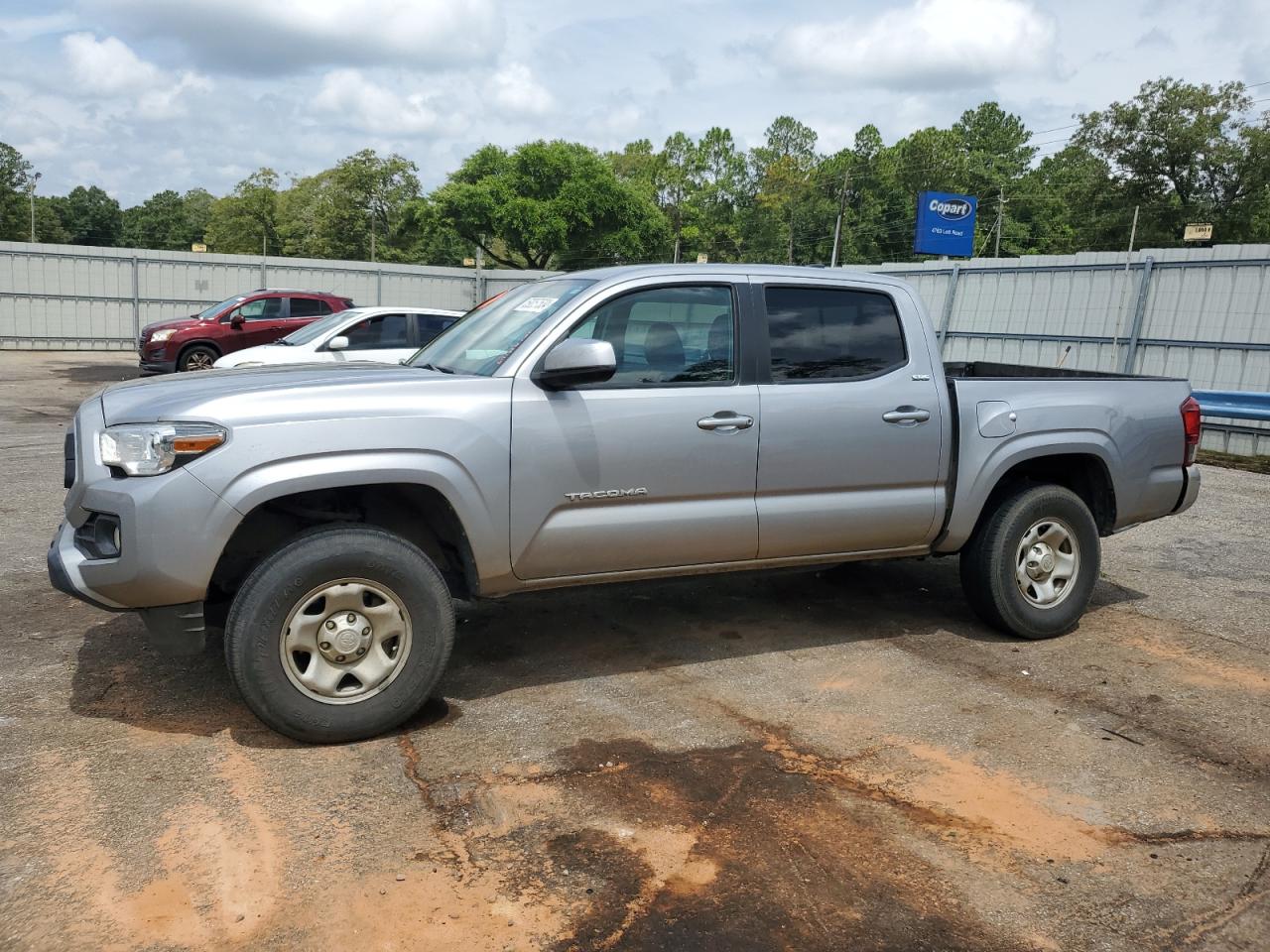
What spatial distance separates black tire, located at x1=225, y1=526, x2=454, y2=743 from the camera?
382 centimetres

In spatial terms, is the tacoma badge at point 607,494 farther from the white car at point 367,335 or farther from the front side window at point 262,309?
the front side window at point 262,309

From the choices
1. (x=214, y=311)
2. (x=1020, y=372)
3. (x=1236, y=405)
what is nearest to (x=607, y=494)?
(x=1020, y=372)

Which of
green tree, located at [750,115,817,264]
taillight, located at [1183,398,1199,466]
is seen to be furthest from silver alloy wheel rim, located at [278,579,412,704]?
green tree, located at [750,115,817,264]

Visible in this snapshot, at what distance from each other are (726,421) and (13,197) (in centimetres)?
9213

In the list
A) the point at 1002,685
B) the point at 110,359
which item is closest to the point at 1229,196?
the point at 110,359

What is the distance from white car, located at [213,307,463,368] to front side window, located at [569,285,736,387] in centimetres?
839

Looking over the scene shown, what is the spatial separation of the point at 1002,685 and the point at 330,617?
299 cm

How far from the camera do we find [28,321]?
991 inches

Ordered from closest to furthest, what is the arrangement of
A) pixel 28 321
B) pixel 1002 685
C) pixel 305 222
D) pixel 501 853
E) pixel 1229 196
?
pixel 501 853 → pixel 1002 685 → pixel 28 321 → pixel 1229 196 → pixel 305 222

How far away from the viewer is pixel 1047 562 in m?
5.52

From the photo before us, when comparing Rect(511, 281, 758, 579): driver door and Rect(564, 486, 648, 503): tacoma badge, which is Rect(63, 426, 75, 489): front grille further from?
Rect(564, 486, 648, 503): tacoma badge

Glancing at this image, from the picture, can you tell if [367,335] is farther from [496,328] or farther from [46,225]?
[46,225]

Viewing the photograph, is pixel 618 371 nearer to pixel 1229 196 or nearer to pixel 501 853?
pixel 501 853

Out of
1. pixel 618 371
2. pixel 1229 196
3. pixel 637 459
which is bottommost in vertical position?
pixel 637 459
